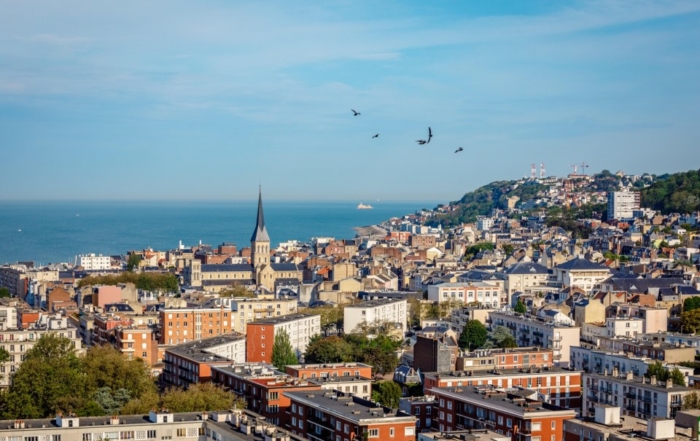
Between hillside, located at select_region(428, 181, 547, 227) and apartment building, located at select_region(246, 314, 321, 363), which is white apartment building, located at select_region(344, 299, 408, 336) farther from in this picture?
hillside, located at select_region(428, 181, 547, 227)

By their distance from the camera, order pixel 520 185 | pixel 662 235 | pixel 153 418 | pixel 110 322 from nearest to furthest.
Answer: pixel 153 418, pixel 110 322, pixel 662 235, pixel 520 185

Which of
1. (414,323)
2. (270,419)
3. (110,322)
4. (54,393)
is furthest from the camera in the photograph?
(414,323)

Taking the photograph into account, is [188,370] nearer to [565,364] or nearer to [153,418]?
[153,418]

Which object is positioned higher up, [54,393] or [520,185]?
[520,185]

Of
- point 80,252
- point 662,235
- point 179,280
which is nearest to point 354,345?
point 179,280

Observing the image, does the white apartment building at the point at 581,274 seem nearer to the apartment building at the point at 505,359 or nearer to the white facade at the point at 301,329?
the white facade at the point at 301,329

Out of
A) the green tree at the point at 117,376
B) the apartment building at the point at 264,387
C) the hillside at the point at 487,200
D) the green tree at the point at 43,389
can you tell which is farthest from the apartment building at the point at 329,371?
the hillside at the point at 487,200

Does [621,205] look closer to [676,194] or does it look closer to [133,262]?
[676,194]
